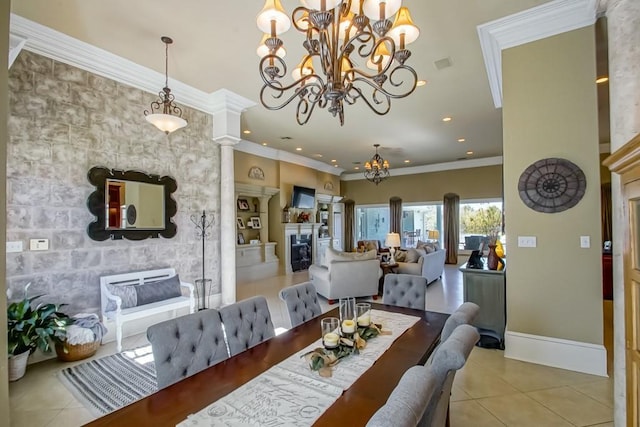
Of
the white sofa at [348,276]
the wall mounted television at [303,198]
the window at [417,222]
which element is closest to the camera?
the white sofa at [348,276]

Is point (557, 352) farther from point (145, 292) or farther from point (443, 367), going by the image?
point (145, 292)

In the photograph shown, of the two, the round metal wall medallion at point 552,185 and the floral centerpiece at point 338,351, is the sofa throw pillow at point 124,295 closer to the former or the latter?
the floral centerpiece at point 338,351

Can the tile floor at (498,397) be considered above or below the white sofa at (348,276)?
below

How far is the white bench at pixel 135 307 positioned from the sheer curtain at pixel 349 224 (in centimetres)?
862

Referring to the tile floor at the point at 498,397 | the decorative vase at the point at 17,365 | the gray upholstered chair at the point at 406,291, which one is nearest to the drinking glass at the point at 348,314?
the gray upholstered chair at the point at 406,291

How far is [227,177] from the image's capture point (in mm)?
5141

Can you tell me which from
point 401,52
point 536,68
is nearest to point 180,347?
point 401,52

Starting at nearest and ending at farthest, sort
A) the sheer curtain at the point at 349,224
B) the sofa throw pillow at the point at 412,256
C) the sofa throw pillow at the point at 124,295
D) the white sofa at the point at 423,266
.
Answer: the sofa throw pillow at the point at 124,295, the white sofa at the point at 423,266, the sofa throw pillow at the point at 412,256, the sheer curtain at the point at 349,224

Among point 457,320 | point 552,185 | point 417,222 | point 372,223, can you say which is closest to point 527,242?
point 552,185

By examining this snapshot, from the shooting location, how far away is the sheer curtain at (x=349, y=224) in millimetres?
12320

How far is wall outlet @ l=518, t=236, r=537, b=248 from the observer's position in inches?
123

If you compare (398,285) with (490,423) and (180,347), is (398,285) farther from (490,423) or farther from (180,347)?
(180,347)

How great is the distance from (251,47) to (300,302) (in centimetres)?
296

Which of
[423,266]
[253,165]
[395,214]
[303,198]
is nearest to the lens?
[423,266]
